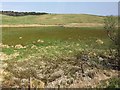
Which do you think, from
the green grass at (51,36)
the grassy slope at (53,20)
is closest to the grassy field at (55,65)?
the green grass at (51,36)

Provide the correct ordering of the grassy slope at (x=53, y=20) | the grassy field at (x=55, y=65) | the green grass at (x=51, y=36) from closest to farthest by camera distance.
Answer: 1. the grassy field at (x=55, y=65)
2. the green grass at (x=51, y=36)
3. the grassy slope at (x=53, y=20)

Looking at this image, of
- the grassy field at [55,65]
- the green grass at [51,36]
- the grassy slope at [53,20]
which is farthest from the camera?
the grassy slope at [53,20]

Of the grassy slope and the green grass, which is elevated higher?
the grassy slope

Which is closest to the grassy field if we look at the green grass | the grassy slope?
the green grass

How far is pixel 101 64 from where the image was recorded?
111ft

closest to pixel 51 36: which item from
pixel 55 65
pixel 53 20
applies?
pixel 55 65

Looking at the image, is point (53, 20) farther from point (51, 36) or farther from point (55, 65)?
point (55, 65)

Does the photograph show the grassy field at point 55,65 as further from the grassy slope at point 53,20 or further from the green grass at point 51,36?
the grassy slope at point 53,20

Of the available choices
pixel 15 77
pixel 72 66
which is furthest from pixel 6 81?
pixel 72 66

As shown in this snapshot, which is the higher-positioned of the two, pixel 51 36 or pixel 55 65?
pixel 51 36

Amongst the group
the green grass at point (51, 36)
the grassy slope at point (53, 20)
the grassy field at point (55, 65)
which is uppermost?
the grassy slope at point (53, 20)

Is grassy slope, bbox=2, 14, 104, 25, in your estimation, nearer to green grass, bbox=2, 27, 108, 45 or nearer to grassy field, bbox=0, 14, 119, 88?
green grass, bbox=2, 27, 108, 45

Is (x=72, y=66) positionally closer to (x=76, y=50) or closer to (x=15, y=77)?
(x=15, y=77)

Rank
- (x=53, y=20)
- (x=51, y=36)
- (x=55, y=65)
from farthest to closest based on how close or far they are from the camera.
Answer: (x=53, y=20), (x=51, y=36), (x=55, y=65)
